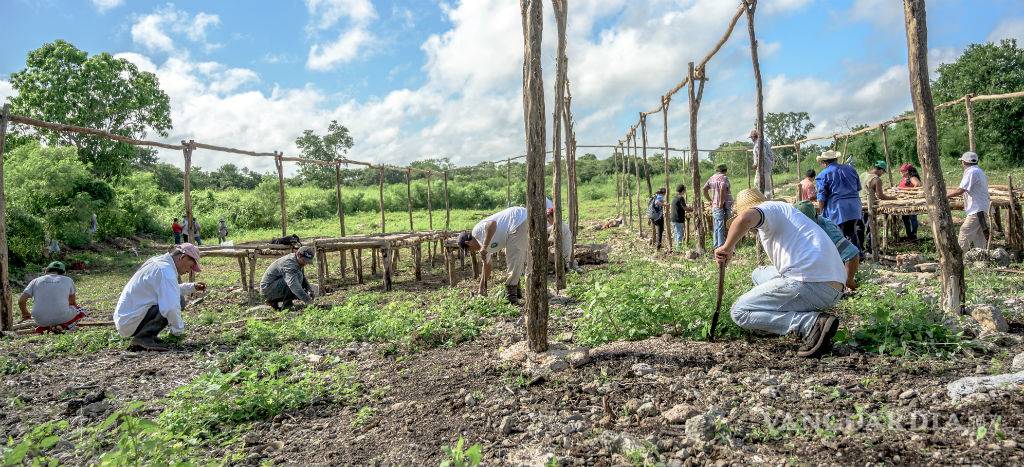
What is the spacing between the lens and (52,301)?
7.46m

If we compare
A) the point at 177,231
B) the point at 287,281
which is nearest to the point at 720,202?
the point at 287,281

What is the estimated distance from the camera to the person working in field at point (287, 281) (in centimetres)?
878

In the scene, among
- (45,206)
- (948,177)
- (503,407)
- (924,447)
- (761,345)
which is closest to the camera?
(924,447)

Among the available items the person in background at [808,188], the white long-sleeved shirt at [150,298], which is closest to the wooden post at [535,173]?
the white long-sleeved shirt at [150,298]

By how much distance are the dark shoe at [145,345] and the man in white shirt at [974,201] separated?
28.6 ft

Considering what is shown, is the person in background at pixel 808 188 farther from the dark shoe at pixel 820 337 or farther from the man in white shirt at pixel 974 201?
the dark shoe at pixel 820 337

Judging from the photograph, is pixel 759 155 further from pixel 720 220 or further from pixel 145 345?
pixel 145 345

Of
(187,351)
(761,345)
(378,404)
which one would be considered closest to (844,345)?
(761,345)

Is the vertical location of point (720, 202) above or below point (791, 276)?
above

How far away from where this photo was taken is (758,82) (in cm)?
866

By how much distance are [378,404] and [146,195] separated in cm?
2642

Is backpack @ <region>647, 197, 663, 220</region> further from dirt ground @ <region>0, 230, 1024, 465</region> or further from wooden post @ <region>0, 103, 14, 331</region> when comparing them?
wooden post @ <region>0, 103, 14, 331</region>

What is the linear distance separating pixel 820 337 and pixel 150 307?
594cm

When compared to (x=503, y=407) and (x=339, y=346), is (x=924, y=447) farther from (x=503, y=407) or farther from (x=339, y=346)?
(x=339, y=346)
